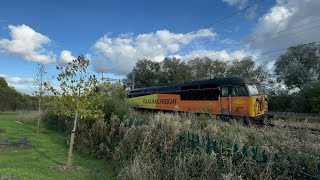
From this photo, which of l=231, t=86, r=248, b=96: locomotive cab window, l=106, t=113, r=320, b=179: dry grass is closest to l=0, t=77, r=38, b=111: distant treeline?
l=231, t=86, r=248, b=96: locomotive cab window

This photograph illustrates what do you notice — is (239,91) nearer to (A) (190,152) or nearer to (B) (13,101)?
(A) (190,152)

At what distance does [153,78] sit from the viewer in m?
54.0

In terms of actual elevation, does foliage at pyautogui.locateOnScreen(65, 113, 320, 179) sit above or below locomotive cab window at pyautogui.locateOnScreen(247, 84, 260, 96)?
below

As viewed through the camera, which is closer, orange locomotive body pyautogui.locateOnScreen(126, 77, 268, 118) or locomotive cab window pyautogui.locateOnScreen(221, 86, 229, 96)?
orange locomotive body pyautogui.locateOnScreen(126, 77, 268, 118)

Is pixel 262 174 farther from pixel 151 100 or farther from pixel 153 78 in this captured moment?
pixel 153 78

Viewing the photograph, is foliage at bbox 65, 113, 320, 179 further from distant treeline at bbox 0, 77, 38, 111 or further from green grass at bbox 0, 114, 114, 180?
distant treeline at bbox 0, 77, 38, 111

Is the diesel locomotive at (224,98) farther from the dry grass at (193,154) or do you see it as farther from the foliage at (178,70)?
the foliage at (178,70)

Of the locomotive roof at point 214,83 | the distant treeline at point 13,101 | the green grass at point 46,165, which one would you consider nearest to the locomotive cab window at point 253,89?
the locomotive roof at point 214,83

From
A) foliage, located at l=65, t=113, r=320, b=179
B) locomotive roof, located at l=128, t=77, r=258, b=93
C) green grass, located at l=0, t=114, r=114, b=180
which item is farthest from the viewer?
locomotive roof, located at l=128, t=77, r=258, b=93

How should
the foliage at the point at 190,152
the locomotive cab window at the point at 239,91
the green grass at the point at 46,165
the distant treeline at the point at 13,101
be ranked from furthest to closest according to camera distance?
1. the distant treeline at the point at 13,101
2. the locomotive cab window at the point at 239,91
3. the green grass at the point at 46,165
4. the foliage at the point at 190,152

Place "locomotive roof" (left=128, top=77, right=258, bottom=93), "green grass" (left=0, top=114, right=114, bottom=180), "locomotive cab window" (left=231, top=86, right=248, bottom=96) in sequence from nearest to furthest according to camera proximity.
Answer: "green grass" (left=0, top=114, right=114, bottom=180) < "locomotive cab window" (left=231, top=86, right=248, bottom=96) < "locomotive roof" (left=128, top=77, right=258, bottom=93)

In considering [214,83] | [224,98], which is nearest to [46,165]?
[224,98]

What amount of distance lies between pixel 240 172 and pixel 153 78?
162 feet

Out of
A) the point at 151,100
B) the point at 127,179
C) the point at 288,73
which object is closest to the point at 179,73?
the point at 288,73
